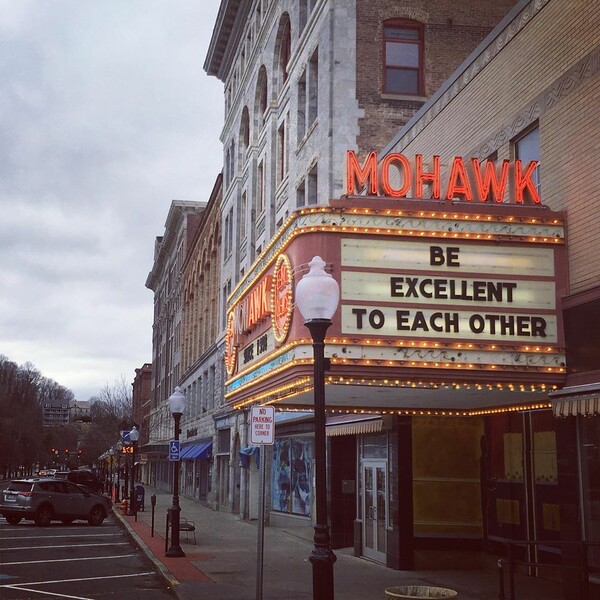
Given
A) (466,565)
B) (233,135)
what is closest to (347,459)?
(466,565)

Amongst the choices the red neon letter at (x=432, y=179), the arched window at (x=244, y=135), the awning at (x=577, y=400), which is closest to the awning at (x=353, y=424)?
the awning at (x=577, y=400)

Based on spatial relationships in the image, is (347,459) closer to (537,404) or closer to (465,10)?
(537,404)

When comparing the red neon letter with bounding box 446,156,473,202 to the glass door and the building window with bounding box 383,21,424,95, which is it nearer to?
the glass door

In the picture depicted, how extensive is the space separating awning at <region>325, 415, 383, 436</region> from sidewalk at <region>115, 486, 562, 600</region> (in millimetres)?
3111

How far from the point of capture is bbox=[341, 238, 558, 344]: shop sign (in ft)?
44.3

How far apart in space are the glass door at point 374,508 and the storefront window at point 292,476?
22.2ft

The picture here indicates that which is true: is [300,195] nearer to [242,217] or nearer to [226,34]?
[242,217]

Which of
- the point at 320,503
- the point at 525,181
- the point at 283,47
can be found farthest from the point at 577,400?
the point at 283,47

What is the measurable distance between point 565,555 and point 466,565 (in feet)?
18.4

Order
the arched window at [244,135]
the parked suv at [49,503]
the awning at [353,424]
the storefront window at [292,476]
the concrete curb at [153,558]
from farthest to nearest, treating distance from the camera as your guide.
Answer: the arched window at [244,135] < the parked suv at [49,503] < the storefront window at [292,476] < the awning at [353,424] < the concrete curb at [153,558]

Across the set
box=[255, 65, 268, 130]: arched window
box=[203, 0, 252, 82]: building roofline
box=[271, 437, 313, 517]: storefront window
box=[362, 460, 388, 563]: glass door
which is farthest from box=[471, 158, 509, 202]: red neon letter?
box=[203, 0, 252, 82]: building roofline

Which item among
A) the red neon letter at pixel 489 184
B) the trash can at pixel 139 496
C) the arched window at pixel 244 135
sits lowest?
the trash can at pixel 139 496

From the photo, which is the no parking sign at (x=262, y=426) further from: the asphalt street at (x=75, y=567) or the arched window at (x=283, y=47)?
the arched window at (x=283, y=47)

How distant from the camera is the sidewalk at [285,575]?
50.5ft
